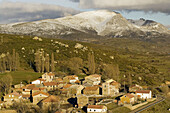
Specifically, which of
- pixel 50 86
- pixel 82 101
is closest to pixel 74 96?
pixel 82 101

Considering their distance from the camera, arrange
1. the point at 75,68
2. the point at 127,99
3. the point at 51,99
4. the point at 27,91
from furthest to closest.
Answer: the point at 75,68 → the point at 27,91 → the point at 127,99 → the point at 51,99

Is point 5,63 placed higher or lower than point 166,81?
higher

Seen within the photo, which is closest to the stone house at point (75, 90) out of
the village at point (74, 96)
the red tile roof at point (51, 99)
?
the village at point (74, 96)

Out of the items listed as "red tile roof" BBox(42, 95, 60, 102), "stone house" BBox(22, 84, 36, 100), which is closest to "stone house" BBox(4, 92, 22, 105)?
"stone house" BBox(22, 84, 36, 100)

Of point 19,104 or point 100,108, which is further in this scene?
point 19,104

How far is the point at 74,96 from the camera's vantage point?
64.1 meters

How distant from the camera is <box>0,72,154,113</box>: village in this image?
187ft

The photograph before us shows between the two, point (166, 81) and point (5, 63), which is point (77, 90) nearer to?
point (5, 63)

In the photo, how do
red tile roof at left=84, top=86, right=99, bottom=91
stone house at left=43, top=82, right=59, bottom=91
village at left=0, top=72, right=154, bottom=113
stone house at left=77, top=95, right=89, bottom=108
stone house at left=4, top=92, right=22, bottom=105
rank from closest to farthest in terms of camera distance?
village at left=0, top=72, right=154, bottom=113
stone house at left=77, top=95, right=89, bottom=108
stone house at left=4, top=92, right=22, bottom=105
red tile roof at left=84, top=86, right=99, bottom=91
stone house at left=43, top=82, right=59, bottom=91

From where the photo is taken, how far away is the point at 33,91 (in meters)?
65.1

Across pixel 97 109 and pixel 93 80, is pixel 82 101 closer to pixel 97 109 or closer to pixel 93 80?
pixel 97 109

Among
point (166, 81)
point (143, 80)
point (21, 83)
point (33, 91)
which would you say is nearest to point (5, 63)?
point (21, 83)

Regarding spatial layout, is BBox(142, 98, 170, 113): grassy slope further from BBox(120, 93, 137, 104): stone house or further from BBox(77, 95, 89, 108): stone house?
BBox(77, 95, 89, 108): stone house

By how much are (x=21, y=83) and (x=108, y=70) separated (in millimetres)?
34945
